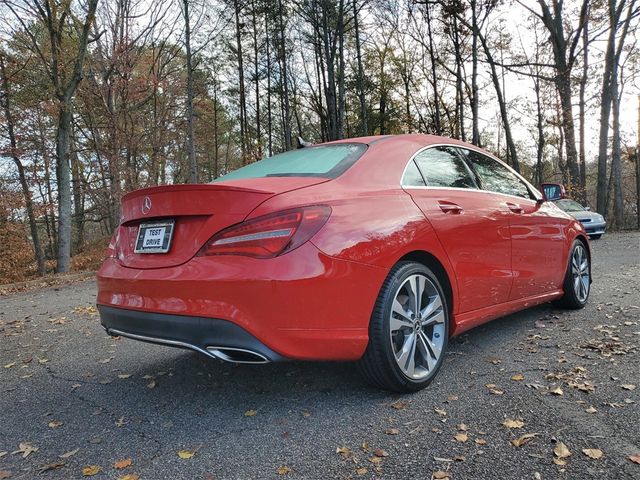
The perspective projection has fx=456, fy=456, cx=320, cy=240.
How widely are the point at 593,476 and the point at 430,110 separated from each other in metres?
29.7

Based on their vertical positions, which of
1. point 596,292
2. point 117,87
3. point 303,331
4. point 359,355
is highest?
point 117,87

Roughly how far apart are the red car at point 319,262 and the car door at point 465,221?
0.01m

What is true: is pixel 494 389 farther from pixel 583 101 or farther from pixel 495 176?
pixel 583 101

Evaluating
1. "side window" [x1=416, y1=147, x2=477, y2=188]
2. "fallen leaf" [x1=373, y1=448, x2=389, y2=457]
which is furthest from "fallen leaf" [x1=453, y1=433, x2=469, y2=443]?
"side window" [x1=416, y1=147, x2=477, y2=188]

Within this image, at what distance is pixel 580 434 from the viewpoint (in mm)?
2047

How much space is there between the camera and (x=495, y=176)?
3754 mm

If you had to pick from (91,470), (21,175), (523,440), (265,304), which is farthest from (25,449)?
(21,175)

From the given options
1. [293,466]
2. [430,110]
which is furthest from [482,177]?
[430,110]

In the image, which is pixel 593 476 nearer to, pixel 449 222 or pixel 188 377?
pixel 449 222

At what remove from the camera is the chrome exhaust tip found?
2.06 metres

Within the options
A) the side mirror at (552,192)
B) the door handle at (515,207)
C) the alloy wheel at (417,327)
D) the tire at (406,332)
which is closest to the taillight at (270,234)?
the tire at (406,332)

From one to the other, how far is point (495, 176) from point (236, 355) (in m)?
2.68

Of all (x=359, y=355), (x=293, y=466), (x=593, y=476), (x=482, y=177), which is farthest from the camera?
(x=482, y=177)

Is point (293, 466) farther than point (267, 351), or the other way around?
point (267, 351)
